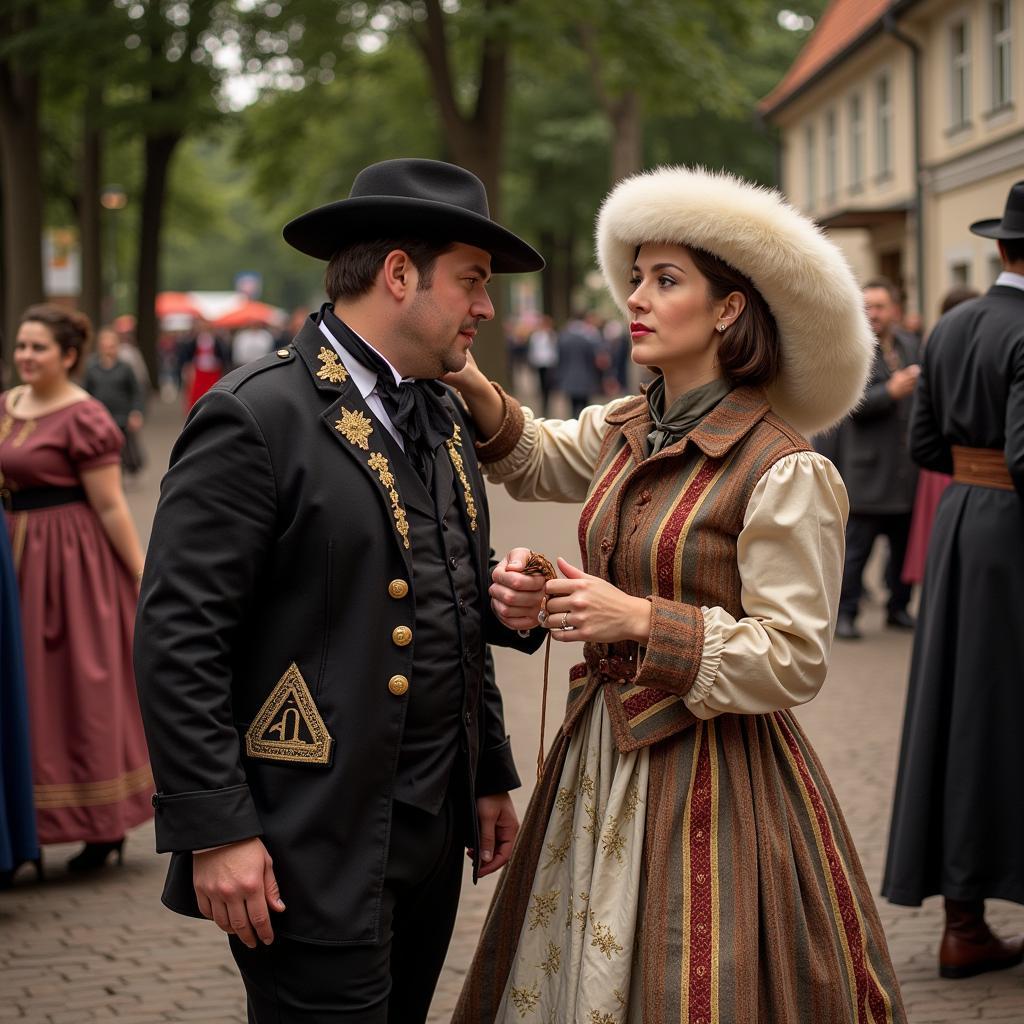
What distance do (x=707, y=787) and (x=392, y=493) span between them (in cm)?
82

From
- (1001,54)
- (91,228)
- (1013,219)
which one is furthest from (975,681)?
(91,228)

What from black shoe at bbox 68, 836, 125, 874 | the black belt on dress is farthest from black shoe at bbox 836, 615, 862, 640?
the black belt on dress

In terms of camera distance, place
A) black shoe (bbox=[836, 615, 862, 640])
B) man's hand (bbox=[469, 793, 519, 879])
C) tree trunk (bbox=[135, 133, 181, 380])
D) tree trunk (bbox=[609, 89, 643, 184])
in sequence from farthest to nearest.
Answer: tree trunk (bbox=[135, 133, 181, 380]), tree trunk (bbox=[609, 89, 643, 184]), black shoe (bbox=[836, 615, 862, 640]), man's hand (bbox=[469, 793, 519, 879])

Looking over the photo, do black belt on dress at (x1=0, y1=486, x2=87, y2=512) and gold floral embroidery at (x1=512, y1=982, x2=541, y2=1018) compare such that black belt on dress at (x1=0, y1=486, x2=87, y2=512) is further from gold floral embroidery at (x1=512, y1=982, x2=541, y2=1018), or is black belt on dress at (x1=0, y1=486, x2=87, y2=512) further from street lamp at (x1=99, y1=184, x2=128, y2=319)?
street lamp at (x1=99, y1=184, x2=128, y2=319)

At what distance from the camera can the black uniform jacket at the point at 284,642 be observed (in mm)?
2713

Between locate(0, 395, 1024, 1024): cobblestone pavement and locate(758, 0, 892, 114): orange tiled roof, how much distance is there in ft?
74.1

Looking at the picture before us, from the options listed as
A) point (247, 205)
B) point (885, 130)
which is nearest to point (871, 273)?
point (885, 130)

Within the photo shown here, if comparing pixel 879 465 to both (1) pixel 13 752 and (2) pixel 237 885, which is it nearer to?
(1) pixel 13 752

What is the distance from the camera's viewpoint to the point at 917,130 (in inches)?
1043

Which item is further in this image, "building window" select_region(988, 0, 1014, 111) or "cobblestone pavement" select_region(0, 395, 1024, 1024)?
"building window" select_region(988, 0, 1014, 111)

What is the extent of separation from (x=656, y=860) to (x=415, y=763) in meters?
0.49

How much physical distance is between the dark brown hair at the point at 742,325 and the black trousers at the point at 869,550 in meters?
6.97

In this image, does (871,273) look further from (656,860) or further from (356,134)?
(656,860)

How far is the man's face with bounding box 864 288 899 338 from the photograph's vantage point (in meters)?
9.60
